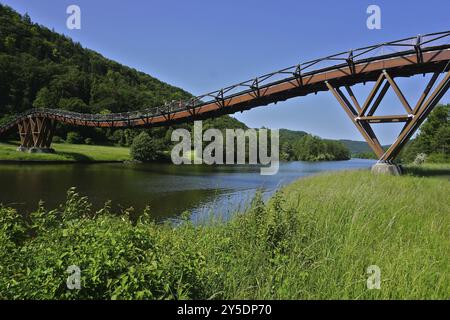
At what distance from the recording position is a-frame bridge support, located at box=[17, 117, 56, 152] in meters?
60.2

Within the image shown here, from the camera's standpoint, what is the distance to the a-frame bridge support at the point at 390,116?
648 inches

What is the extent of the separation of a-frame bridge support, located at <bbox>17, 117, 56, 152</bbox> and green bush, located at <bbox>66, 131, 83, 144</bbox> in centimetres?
2428

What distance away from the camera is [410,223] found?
6785mm

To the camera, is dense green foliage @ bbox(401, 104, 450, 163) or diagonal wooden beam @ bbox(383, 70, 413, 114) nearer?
diagonal wooden beam @ bbox(383, 70, 413, 114)

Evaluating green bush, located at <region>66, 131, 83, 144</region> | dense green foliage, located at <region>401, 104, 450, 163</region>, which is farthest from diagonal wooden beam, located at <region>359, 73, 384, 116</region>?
A: green bush, located at <region>66, 131, 83, 144</region>

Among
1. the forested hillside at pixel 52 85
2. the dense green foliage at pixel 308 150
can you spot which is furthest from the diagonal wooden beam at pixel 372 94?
the dense green foliage at pixel 308 150

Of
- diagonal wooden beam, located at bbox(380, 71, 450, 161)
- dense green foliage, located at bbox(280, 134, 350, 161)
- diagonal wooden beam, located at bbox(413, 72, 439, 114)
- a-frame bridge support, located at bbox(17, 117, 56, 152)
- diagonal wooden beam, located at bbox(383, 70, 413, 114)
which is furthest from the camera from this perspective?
dense green foliage, located at bbox(280, 134, 350, 161)

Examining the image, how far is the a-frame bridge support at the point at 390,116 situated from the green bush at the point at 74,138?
84.3 metres

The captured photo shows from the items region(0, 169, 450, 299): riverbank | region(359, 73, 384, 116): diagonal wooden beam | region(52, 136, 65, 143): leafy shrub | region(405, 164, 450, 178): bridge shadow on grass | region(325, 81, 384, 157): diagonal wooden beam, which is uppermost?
region(52, 136, 65, 143): leafy shrub

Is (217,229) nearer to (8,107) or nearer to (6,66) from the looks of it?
(8,107)

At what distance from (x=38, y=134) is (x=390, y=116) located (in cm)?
6155

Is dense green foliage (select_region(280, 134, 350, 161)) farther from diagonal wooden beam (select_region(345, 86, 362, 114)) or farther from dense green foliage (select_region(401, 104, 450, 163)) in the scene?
diagonal wooden beam (select_region(345, 86, 362, 114))

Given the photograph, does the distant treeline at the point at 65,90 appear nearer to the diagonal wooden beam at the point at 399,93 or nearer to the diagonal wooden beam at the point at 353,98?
the diagonal wooden beam at the point at 353,98
